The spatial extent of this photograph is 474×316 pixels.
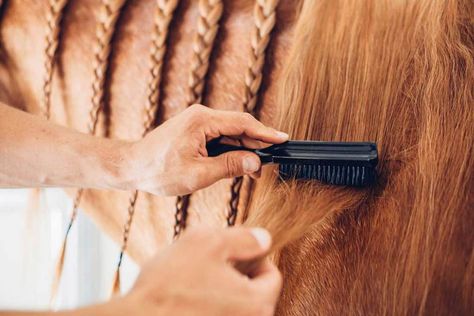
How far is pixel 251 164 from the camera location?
0.58 meters

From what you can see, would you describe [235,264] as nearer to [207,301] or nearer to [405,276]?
[207,301]

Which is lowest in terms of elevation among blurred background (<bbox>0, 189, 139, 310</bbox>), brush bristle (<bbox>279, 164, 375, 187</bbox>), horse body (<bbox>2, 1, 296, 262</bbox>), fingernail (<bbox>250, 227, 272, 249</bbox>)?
blurred background (<bbox>0, 189, 139, 310</bbox>)

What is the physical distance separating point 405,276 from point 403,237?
0.03m

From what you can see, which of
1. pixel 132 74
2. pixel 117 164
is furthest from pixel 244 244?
pixel 132 74

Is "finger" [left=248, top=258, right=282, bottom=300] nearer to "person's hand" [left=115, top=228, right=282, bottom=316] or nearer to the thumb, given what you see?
"person's hand" [left=115, top=228, right=282, bottom=316]

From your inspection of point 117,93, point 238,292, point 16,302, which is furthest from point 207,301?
point 16,302

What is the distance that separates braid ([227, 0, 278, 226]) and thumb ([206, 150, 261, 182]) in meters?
0.11

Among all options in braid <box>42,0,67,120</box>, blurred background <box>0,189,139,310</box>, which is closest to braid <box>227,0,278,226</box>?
braid <box>42,0,67,120</box>

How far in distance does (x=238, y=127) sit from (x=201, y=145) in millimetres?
43

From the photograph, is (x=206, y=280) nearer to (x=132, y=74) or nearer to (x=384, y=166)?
(x=384, y=166)

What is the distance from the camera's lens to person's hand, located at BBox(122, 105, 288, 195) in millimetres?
585

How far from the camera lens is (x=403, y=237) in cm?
53

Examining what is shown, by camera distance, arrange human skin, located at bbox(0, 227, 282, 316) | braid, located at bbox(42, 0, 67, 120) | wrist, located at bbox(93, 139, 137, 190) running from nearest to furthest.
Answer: human skin, located at bbox(0, 227, 282, 316) → wrist, located at bbox(93, 139, 137, 190) → braid, located at bbox(42, 0, 67, 120)

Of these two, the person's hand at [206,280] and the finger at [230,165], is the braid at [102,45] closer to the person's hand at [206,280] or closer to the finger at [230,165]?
the finger at [230,165]
